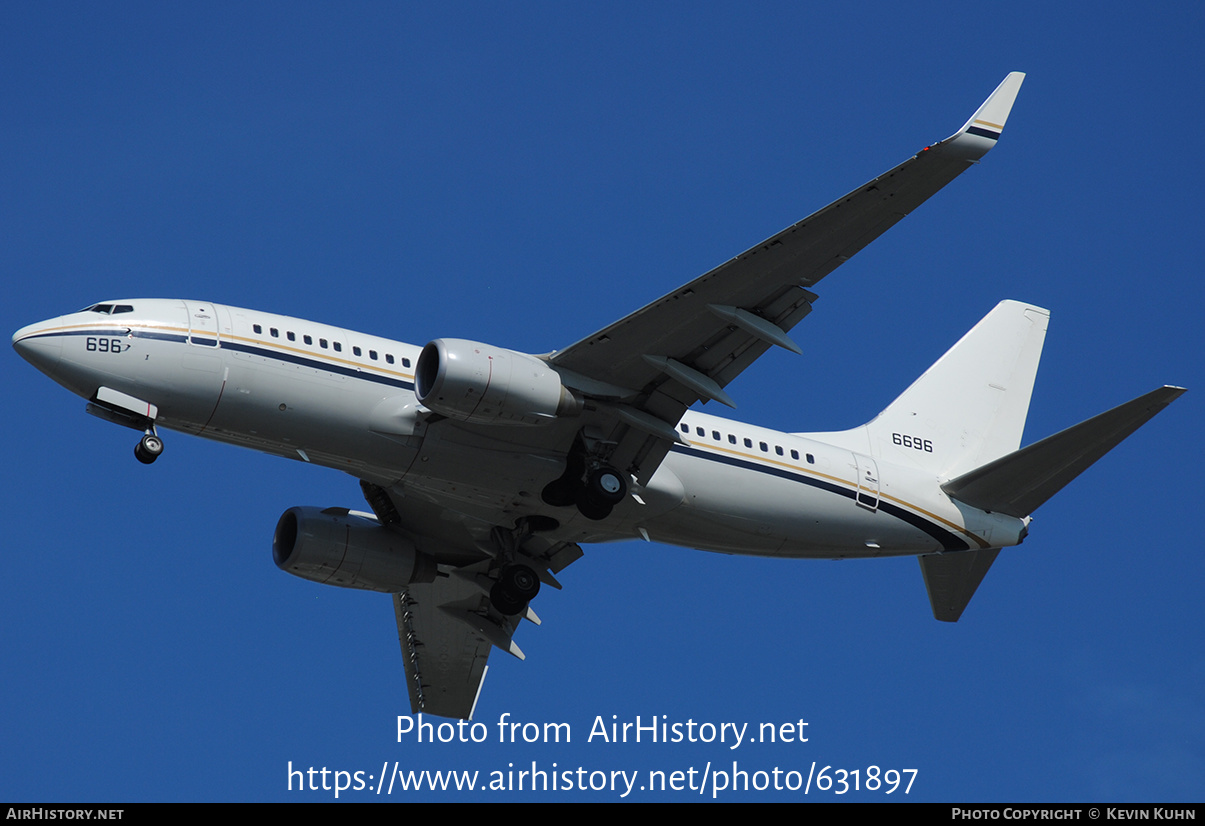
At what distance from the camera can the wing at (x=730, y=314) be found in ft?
79.9

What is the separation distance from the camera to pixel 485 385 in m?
26.0

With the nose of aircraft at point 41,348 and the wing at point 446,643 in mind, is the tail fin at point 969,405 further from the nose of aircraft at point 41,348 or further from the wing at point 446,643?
the nose of aircraft at point 41,348

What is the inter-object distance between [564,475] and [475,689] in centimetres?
953

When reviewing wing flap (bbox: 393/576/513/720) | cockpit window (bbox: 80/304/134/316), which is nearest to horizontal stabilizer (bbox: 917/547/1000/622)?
wing flap (bbox: 393/576/513/720)

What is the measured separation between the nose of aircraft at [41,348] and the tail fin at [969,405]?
16.6 metres

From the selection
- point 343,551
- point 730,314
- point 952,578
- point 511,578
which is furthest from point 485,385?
point 952,578

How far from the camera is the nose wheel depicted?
25.9 meters

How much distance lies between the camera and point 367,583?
3198 cm

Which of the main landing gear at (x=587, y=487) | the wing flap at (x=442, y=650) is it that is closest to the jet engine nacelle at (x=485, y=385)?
the main landing gear at (x=587, y=487)

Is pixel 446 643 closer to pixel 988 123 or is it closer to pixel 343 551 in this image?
pixel 343 551

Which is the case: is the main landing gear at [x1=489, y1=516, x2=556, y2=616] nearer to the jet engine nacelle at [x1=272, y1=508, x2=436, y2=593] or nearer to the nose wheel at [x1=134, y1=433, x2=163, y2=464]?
the jet engine nacelle at [x1=272, y1=508, x2=436, y2=593]

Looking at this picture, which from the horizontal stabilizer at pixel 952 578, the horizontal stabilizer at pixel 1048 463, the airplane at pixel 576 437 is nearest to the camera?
the airplane at pixel 576 437

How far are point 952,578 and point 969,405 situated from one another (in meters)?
4.66
